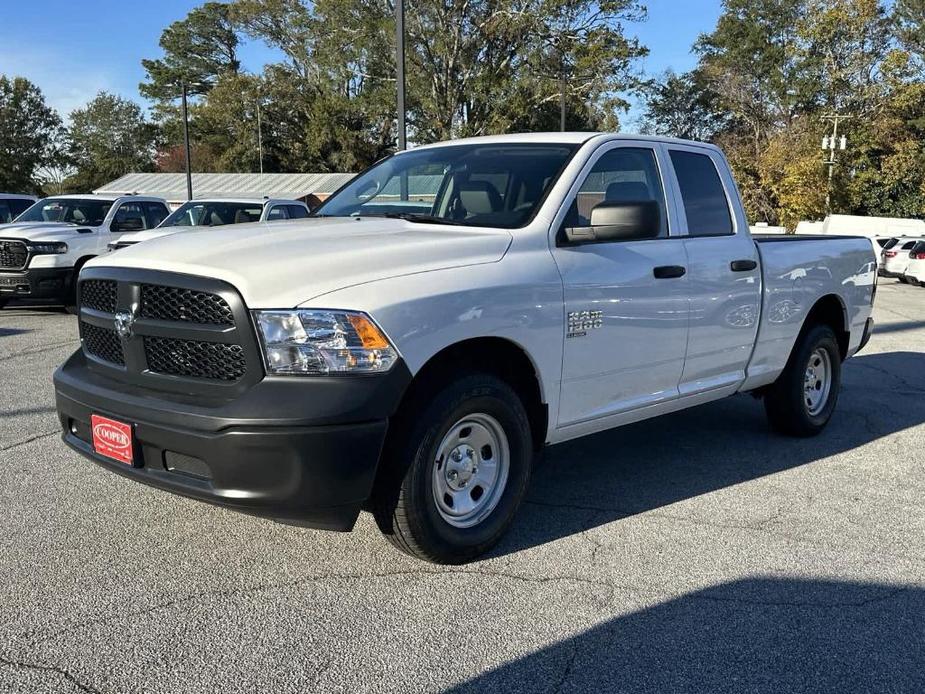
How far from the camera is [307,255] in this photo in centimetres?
358

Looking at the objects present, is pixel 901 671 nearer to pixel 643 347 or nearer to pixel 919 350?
pixel 643 347

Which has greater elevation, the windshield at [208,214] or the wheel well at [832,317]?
the windshield at [208,214]

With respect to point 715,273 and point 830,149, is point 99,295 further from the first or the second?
point 830,149

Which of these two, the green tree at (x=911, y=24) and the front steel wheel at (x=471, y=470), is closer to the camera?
the front steel wheel at (x=471, y=470)

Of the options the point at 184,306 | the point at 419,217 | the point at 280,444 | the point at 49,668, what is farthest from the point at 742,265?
the point at 49,668

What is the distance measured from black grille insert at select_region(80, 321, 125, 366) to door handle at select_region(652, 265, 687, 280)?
2689mm

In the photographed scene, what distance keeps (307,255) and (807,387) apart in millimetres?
4239

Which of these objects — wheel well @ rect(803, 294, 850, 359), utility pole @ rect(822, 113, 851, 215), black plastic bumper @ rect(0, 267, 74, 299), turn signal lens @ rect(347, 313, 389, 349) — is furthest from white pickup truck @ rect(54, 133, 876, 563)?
utility pole @ rect(822, 113, 851, 215)

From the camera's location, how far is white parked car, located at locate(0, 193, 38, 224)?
1622cm

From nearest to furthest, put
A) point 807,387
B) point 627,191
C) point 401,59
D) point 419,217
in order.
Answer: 1. point 419,217
2. point 627,191
3. point 807,387
4. point 401,59

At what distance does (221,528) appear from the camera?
4.22 m

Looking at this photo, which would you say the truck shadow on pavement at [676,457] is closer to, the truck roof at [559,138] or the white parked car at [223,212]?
the truck roof at [559,138]

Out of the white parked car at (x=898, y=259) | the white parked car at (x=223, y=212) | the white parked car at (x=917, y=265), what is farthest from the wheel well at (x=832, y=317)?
the white parked car at (x=898, y=259)

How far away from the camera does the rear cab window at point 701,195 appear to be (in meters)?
5.14
